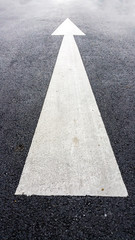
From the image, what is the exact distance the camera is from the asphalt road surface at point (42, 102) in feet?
6.79

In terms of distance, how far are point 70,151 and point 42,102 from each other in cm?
117

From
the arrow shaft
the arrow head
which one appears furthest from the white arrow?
the arrow head

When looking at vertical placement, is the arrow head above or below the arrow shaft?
above

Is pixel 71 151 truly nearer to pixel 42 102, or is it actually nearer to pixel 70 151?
pixel 70 151

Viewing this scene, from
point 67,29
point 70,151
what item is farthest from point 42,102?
point 67,29

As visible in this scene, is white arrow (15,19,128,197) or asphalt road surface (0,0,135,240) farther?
white arrow (15,19,128,197)

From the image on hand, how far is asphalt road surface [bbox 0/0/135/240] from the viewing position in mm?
2068

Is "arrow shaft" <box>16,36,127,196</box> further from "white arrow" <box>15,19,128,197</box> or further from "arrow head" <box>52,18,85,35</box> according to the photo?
"arrow head" <box>52,18,85,35</box>

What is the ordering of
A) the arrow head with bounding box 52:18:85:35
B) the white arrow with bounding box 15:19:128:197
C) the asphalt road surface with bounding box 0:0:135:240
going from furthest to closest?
the arrow head with bounding box 52:18:85:35, the white arrow with bounding box 15:19:128:197, the asphalt road surface with bounding box 0:0:135:240

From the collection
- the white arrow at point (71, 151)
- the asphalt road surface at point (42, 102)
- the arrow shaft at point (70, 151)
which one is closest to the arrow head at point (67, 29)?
the asphalt road surface at point (42, 102)

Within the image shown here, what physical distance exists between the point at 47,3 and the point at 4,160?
8605 mm

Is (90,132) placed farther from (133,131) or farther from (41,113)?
(41,113)

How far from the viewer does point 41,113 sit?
11.2ft

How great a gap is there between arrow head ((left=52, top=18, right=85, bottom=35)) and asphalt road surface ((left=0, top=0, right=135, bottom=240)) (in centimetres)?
16
